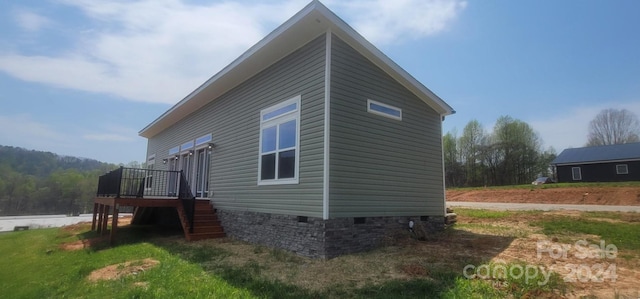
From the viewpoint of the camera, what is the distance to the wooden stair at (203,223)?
30.6 ft

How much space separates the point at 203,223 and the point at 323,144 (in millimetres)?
Result: 5433

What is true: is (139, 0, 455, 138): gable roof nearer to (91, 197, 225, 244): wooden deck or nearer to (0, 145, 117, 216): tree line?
(91, 197, 225, 244): wooden deck

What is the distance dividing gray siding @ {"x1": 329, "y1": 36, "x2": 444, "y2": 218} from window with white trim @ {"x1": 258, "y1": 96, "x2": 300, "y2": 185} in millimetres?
1065

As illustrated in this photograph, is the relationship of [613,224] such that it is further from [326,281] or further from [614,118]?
[614,118]

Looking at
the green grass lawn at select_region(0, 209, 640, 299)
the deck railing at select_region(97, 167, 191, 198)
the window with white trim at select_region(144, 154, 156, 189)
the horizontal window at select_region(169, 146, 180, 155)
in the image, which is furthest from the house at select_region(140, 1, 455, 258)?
the window with white trim at select_region(144, 154, 156, 189)

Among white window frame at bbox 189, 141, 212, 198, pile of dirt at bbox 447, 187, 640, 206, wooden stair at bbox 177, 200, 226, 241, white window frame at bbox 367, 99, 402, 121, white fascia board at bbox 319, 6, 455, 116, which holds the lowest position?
wooden stair at bbox 177, 200, 226, 241

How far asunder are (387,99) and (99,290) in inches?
271

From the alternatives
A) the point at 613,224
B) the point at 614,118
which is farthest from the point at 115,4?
the point at 614,118

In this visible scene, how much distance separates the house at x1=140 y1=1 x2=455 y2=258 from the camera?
21.7 ft

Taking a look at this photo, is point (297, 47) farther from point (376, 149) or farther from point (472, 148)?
point (472, 148)

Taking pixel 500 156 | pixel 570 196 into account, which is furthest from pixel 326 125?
pixel 500 156

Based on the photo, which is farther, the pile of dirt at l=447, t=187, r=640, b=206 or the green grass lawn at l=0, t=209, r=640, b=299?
the pile of dirt at l=447, t=187, r=640, b=206

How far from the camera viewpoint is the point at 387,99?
8.14 m

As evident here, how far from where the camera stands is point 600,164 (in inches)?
1132
